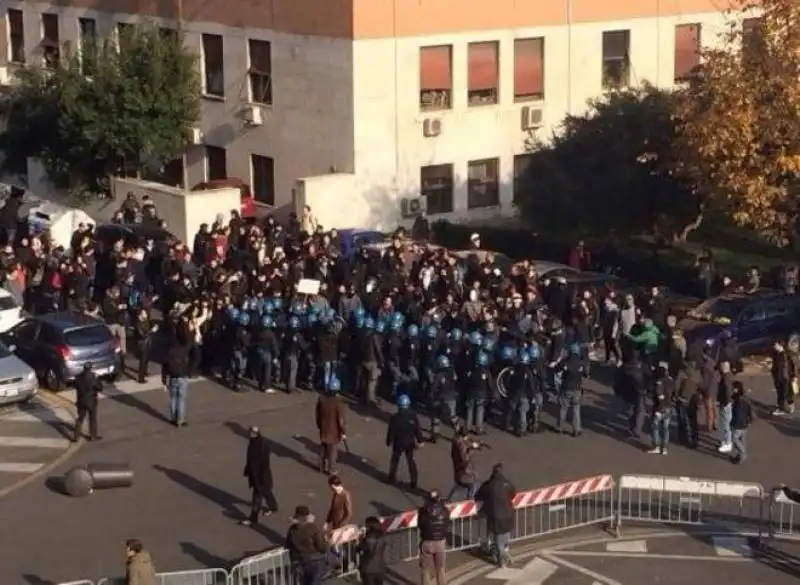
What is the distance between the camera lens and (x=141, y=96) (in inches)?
1720

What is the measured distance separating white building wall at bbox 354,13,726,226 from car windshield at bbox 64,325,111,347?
14080mm

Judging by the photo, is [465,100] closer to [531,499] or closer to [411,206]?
[411,206]

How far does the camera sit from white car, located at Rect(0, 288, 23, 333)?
32125 millimetres

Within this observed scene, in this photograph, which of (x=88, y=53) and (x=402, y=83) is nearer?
(x=402, y=83)

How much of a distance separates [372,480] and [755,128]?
12597 millimetres

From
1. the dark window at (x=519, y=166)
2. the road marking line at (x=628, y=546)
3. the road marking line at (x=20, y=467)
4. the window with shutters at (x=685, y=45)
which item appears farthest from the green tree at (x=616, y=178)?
the road marking line at (x=20, y=467)

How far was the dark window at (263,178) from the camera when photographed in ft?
150

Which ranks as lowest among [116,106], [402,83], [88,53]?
[116,106]

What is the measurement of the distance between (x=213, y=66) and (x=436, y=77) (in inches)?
281

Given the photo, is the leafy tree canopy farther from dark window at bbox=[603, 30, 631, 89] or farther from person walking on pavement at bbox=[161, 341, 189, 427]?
dark window at bbox=[603, 30, 631, 89]

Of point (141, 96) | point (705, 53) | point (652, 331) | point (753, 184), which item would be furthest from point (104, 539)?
point (141, 96)

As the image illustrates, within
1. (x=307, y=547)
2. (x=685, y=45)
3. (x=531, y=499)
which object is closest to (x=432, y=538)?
(x=307, y=547)

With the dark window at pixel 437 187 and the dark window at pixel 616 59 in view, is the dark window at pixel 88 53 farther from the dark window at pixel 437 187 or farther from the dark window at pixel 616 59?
the dark window at pixel 616 59

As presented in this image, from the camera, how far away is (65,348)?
29.2 meters
